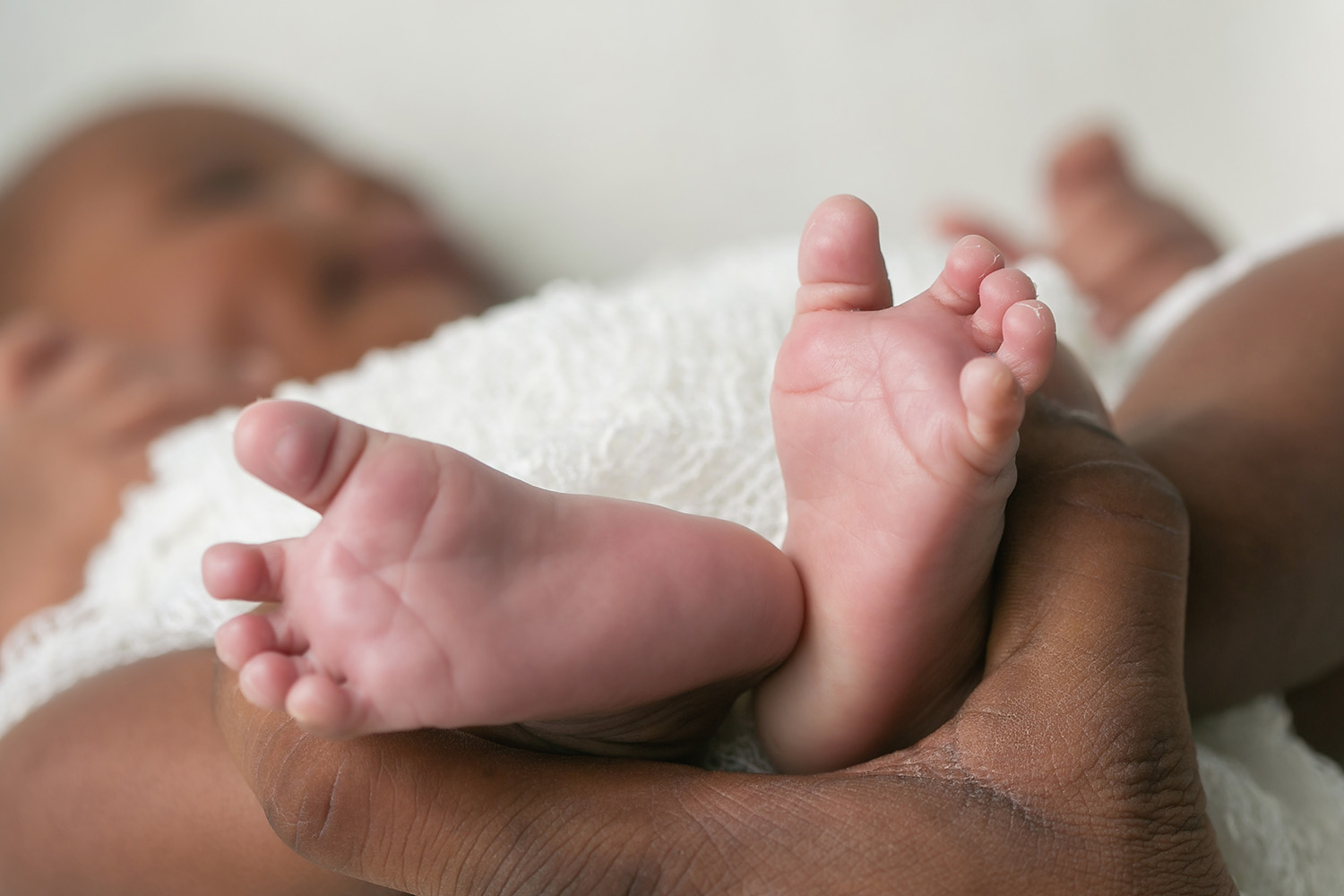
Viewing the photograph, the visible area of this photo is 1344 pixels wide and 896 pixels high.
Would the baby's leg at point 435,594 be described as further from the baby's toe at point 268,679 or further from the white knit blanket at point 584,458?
the white knit blanket at point 584,458

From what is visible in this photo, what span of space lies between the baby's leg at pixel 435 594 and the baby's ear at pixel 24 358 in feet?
2.16

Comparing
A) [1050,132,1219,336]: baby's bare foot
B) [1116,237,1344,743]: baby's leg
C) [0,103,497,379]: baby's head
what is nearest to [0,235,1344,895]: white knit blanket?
[1116,237,1344,743]: baby's leg

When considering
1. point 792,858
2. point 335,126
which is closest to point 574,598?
point 792,858

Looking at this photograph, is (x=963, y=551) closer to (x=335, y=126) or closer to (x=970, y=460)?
(x=970, y=460)

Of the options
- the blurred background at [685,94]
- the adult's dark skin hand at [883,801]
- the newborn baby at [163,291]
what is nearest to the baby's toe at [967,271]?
the adult's dark skin hand at [883,801]

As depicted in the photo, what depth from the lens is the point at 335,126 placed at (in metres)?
1.55

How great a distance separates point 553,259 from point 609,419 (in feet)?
3.29

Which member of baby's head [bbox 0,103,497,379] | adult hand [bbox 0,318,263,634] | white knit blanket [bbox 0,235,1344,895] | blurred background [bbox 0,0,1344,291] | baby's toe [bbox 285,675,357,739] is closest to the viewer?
baby's toe [bbox 285,675,357,739]

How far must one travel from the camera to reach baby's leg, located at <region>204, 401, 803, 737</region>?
363 millimetres

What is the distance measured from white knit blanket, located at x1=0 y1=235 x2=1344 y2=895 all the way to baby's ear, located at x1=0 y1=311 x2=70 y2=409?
25 cm

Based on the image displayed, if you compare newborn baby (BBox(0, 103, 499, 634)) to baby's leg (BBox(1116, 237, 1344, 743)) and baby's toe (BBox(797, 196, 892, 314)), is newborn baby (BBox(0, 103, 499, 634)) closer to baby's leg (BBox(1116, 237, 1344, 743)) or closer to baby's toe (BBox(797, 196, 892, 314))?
baby's toe (BBox(797, 196, 892, 314))

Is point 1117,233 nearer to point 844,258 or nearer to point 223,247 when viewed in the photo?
point 844,258

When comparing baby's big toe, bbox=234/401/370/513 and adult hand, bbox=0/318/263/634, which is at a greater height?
adult hand, bbox=0/318/263/634

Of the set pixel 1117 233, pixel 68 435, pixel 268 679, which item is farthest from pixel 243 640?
pixel 1117 233
